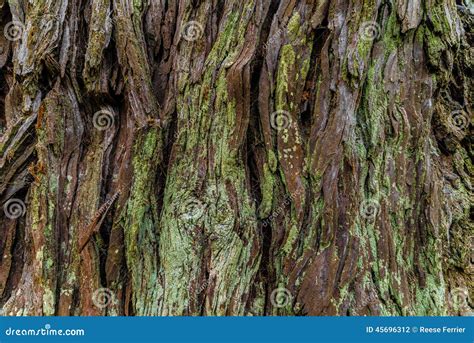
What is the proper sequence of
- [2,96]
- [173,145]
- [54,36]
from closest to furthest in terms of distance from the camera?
[173,145]
[54,36]
[2,96]

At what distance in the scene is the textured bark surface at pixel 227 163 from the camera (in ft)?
9.71

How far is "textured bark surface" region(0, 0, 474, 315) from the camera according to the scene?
116 inches

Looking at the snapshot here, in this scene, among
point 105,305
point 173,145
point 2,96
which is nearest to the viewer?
point 105,305

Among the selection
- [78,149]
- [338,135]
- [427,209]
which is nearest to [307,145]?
[338,135]

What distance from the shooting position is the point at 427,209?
337 cm

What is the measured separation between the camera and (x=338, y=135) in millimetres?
3045

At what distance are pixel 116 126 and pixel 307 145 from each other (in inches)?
48.6

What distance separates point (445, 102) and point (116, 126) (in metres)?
A: 2.64

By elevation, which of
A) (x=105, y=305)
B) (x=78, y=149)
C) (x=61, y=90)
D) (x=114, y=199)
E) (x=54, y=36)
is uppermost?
(x=54, y=36)

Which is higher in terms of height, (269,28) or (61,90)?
(269,28)

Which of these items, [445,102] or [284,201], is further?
[445,102]

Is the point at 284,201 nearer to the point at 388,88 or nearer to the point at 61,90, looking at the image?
the point at 388,88

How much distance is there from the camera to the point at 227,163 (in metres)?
3.07

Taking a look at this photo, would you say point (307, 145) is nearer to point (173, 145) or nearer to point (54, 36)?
point (173, 145)
